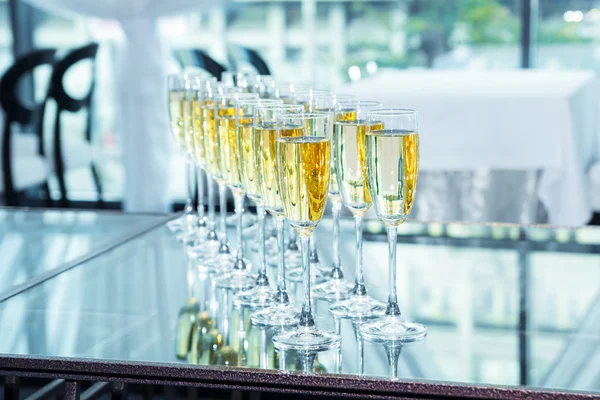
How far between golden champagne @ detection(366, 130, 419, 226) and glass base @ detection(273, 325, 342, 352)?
162 millimetres

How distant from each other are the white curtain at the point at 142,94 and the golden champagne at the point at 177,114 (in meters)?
2.47

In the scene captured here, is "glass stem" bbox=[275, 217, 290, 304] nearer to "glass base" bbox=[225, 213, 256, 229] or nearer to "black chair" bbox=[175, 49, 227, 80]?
"glass base" bbox=[225, 213, 256, 229]

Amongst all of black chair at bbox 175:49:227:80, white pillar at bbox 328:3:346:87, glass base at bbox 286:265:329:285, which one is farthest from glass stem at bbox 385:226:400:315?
white pillar at bbox 328:3:346:87

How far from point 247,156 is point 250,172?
0.9 inches

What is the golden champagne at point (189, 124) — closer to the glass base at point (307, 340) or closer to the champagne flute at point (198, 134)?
the champagne flute at point (198, 134)

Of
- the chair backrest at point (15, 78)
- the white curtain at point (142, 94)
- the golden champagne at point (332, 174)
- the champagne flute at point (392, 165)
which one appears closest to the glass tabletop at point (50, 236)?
the golden champagne at point (332, 174)

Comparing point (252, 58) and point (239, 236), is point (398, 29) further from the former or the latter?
Result: point (239, 236)

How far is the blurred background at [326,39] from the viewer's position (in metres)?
4.91

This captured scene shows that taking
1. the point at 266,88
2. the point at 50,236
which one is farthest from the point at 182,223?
the point at 266,88

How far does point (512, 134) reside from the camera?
9.81 ft

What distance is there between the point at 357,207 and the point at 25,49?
4888 millimetres

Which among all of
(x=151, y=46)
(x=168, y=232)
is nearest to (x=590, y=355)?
(x=168, y=232)

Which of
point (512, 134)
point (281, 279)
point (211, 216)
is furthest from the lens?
point (512, 134)

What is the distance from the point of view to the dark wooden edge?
918mm
